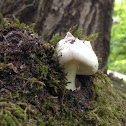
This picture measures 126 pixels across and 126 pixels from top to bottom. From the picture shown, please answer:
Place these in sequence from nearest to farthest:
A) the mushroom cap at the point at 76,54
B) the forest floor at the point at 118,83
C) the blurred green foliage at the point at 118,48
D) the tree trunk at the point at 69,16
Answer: the mushroom cap at the point at 76,54
the forest floor at the point at 118,83
the tree trunk at the point at 69,16
the blurred green foliage at the point at 118,48

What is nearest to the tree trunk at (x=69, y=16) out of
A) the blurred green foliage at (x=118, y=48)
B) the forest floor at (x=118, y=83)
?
the forest floor at (x=118, y=83)

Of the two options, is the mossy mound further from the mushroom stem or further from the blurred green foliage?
the blurred green foliage

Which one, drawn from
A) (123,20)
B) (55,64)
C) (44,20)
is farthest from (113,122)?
(123,20)

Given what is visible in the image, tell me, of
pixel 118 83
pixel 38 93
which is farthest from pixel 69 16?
pixel 38 93

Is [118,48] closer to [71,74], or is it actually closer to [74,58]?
[71,74]

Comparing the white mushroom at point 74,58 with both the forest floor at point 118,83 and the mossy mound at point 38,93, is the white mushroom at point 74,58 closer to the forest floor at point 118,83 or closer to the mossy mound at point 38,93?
the mossy mound at point 38,93

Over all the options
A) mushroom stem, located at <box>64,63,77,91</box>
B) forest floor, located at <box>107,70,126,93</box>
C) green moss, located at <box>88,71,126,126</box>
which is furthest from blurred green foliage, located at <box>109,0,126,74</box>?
mushroom stem, located at <box>64,63,77,91</box>

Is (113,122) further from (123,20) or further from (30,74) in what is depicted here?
(123,20)

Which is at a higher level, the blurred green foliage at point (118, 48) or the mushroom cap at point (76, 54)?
the blurred green foliage at point (118, 48)
